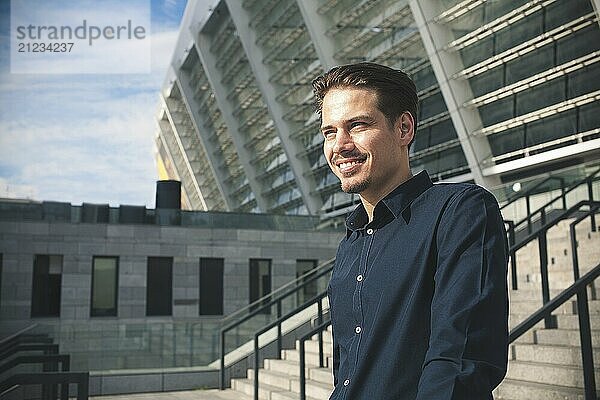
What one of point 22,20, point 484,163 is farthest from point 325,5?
point 22,20

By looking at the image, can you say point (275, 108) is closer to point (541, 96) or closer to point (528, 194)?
point (541, 96)

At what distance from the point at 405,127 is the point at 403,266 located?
394 millimetres

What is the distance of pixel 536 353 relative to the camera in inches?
269

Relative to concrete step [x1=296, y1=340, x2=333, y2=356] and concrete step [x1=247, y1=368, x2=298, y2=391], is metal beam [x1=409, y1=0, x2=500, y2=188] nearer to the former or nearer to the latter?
concrete step [x1=296, y1=340, x2=333, y2=356]

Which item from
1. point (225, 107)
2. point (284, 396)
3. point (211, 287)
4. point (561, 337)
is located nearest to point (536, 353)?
point (561, 337)

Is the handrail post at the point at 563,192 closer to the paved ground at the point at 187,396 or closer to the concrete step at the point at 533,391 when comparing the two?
the concrete step at the point at 533,391

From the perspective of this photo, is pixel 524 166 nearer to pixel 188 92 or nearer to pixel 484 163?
pixel 484 163

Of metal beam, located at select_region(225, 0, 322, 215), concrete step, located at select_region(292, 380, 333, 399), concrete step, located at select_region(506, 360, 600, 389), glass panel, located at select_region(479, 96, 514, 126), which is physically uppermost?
metal beam, located at select_region(225, 0, 322, 215)

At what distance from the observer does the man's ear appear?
6.08 ft

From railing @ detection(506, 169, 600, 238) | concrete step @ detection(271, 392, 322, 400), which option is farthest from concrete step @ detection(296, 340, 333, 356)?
→ railing @ detection(506, 169, 600, 238)

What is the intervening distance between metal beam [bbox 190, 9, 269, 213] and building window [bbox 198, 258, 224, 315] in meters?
19.3

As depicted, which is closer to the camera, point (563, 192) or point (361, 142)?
point (361, 142)

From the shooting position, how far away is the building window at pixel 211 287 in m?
22.6

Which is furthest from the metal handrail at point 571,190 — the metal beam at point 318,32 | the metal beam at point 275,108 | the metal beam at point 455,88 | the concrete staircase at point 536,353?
the metal beam at point 275,108
